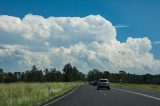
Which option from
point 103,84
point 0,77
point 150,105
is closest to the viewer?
point 150,105

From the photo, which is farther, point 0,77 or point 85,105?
point 0,77

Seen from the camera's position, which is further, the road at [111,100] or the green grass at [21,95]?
the green grass at [21,95]

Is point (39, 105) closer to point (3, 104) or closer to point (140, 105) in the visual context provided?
point (3, 104)

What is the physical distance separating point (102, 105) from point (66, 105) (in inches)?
85.5

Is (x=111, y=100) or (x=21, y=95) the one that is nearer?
(x=111, y=100)

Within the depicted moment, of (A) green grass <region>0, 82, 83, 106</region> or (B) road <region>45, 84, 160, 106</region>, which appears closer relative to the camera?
(B) road <region>45, 84, 160, 106</region>

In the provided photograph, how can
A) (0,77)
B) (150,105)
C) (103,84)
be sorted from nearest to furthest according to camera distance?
(150,105)
(103,84)
(0,77)

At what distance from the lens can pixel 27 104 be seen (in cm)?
2603

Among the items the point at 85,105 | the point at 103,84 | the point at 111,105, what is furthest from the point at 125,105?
the point at 103,84

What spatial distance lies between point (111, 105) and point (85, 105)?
61.7 inches

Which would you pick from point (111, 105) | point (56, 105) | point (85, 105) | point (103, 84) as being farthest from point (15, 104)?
point (103, 84)

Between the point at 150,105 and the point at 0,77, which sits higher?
the point at 0,77

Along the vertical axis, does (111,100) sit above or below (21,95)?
below

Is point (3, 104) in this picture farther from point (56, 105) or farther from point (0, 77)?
point (0, 77)
